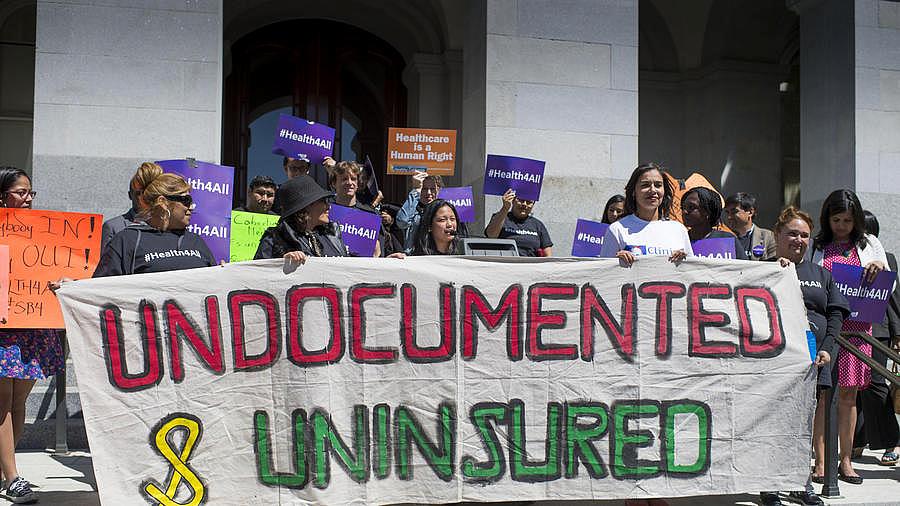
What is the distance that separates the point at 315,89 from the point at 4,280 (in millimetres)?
8937

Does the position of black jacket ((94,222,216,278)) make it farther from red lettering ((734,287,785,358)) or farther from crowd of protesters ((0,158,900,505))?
red lettering ((734,287,785,358))

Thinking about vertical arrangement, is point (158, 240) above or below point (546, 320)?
above

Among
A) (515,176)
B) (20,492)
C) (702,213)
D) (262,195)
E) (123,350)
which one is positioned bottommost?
(20,492)

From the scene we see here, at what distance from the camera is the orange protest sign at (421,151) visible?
8195mm

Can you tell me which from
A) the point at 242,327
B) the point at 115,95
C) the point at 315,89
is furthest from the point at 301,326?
the point at 315,89

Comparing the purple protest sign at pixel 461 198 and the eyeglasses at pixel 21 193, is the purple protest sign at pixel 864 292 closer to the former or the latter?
the purple protest sign at pixel 461 198

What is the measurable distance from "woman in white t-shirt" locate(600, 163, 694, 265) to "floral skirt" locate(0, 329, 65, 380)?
3.18 meters

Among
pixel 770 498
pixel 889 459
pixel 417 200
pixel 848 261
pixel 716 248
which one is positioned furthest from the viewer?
pixel 417 200

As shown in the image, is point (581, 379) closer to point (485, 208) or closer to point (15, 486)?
point (15, 486)

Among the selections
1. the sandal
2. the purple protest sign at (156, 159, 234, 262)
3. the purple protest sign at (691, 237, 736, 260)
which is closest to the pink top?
the purple protest sign at (691, 237, 736, 260)

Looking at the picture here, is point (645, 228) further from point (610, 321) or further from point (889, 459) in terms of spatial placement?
point (889, 459)

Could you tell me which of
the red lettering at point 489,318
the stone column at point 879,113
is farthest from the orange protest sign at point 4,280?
the stone column at point 879,113

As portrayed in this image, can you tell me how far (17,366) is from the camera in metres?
5.18

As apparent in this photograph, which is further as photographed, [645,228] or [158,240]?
[645,228]
